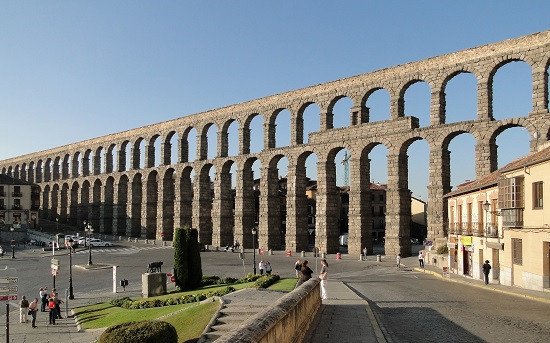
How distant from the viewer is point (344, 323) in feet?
53.7

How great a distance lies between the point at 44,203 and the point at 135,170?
40.3 m

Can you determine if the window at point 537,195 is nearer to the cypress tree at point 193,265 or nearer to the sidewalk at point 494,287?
the sidewalk at point 494,287

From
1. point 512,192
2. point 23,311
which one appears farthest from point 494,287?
point 23,311

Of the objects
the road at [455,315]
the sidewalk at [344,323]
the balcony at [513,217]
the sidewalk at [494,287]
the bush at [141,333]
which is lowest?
the sidewalk at [494,287]

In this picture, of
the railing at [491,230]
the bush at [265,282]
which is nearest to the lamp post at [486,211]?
the railing at [491,230]

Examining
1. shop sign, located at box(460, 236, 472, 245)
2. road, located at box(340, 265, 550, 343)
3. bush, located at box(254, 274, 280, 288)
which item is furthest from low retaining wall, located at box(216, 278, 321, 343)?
shop sign, located at box(460, 236, 472, 245)

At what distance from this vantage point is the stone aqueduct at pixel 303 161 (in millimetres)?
50562

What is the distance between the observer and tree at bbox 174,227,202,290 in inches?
1309

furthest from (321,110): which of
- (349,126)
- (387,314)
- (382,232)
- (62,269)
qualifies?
(387,314)

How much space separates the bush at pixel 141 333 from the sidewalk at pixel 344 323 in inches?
151

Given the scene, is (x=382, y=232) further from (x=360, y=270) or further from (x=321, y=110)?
(x=360, y=270)

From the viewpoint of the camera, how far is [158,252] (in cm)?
6769

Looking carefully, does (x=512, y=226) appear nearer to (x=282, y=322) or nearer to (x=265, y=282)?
(x=265, y=282)

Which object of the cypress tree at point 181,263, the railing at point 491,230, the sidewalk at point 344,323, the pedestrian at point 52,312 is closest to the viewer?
the sidewalk at point 344,323
